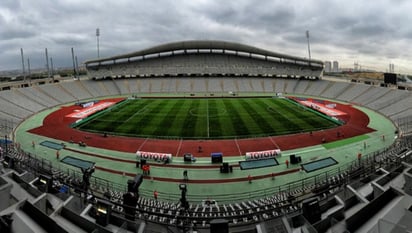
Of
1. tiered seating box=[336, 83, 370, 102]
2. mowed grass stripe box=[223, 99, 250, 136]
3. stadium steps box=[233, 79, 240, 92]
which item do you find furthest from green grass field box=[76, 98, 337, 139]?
stadium steps box=[233, 79, 240, 92]

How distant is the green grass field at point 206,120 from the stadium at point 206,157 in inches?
7.7

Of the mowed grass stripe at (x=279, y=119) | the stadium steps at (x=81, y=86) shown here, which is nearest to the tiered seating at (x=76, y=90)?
the stadium steps at (x=81, y=86)

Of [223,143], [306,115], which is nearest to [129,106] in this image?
[223,143]

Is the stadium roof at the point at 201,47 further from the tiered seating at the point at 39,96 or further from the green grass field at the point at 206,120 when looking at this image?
the green grass field at the point at 206,120

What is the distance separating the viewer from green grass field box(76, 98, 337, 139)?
30.7m

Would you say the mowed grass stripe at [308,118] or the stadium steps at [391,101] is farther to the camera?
the stadium steps at [391,101]

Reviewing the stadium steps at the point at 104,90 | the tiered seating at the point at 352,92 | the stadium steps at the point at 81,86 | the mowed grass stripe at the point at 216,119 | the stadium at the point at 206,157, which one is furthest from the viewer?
the stadium steps at the point at 104,90

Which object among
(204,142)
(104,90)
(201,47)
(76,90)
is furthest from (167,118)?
(201,47)

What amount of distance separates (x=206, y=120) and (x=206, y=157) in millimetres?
13476

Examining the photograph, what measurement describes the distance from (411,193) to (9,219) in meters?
11.1

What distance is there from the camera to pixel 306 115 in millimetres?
38562

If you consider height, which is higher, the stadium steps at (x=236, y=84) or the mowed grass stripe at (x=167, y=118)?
the stadium steps at (x=236, y=84)

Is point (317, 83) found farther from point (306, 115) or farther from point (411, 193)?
point (411, 193)

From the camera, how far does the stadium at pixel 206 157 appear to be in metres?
7.50
